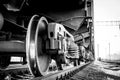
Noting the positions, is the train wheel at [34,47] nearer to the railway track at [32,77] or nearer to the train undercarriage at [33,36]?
the train undercarriage at [33,36]

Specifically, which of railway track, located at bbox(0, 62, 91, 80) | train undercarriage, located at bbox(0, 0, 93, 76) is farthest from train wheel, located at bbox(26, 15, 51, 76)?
railway track, located at bbox(0, 62, 91, 80)

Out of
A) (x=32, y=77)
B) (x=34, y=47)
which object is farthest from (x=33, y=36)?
(x=32, y=77)

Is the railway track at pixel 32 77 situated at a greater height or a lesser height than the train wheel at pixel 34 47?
lesser

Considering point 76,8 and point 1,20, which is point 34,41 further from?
point 76,8

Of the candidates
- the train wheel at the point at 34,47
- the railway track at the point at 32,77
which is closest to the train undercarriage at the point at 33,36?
the train wheel at the point at 34,47

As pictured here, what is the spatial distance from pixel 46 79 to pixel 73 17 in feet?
7.53

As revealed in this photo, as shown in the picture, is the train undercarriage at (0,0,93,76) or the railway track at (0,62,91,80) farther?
the railway track at (0,62,91,80)

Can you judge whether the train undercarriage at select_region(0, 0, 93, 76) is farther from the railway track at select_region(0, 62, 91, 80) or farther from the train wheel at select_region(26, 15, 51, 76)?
the railway track at select_region(0, 62, 91, 80)

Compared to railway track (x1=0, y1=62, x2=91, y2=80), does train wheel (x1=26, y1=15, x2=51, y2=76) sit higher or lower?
higher

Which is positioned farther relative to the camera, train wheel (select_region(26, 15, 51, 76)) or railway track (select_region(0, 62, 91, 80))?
railway track (select_region(0, 62, 91, 80))

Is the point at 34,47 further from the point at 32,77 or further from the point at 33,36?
the point at 32,77

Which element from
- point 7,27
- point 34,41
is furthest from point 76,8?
point 34,41

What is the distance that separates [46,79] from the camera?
195cm

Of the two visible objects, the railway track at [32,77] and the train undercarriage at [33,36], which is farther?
the railway track at [32,77]
